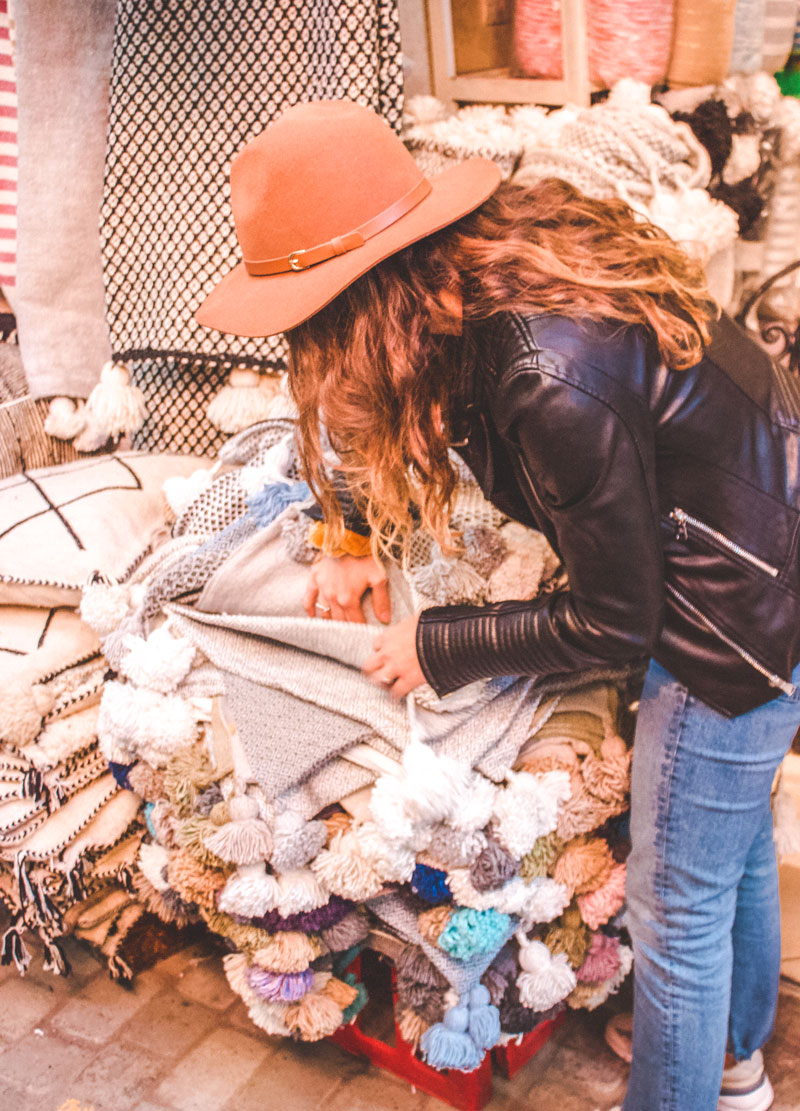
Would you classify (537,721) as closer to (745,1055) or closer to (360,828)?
(360,828)

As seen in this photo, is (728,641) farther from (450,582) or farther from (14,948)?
(14,948)

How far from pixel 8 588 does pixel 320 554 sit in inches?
24.6

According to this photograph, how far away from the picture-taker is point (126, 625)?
63.1 inches

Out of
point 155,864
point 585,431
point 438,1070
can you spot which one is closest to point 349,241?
point 585,431

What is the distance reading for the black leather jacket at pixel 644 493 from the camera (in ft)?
3.10

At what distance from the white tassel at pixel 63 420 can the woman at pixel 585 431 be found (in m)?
1.07

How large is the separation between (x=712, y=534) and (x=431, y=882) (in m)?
0.68

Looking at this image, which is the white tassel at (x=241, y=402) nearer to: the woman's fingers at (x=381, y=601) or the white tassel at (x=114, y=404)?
the white tassel at (x=114, y=404)

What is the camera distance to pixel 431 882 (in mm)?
1370

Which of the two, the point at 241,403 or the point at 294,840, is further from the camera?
the point at 241,403

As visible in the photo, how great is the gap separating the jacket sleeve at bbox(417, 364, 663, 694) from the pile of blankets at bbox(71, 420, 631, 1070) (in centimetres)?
24

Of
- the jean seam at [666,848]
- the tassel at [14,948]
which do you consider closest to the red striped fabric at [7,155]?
the tassel at [14,948]

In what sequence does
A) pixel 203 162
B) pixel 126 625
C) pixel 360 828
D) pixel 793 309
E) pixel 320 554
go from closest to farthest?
pixel 360 828 → pixel 320 554 → pixel 126 625 → pixel 793 309 → pixel 203 162

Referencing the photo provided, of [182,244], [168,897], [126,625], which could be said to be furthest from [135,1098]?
[182,244]
